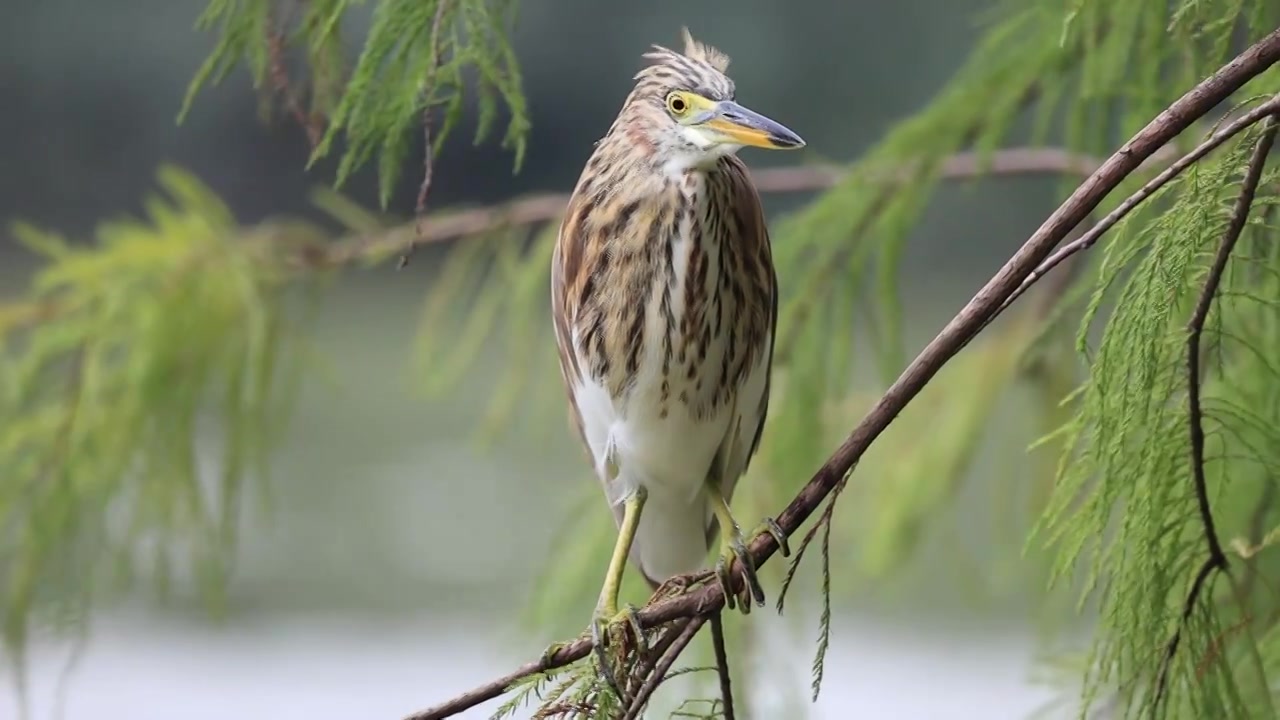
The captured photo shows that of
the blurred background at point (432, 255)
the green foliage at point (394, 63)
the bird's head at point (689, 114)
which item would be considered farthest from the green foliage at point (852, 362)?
the blurred background at point (432, 255)

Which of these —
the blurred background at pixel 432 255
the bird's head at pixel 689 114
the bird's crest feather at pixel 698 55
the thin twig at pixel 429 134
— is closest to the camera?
the thin twig at pixel 429 134

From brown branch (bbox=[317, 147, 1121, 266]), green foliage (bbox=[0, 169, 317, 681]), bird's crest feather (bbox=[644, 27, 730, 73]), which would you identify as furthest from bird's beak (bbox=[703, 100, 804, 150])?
green foliage (bbox=[0, 169, 317, 681])

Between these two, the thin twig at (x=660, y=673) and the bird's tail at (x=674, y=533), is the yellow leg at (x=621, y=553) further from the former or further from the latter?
the thin twig at (x=660, y=673)

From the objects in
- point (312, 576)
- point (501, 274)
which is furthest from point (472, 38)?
point (312, 576)

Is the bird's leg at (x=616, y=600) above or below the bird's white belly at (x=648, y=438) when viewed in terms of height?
below

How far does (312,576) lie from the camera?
19.5 feet

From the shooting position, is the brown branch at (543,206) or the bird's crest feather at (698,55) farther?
the brown branch at (543,206)

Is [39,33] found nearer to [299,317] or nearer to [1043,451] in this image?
[299,317]

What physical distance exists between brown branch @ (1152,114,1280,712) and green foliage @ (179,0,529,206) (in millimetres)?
474

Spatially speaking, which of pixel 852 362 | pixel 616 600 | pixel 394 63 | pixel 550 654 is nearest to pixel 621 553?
pixel 616 600

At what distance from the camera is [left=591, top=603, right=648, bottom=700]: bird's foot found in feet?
3.93

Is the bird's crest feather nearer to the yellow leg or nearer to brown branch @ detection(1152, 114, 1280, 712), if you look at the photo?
the yellow leg

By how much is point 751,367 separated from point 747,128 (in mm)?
319

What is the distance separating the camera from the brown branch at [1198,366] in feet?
3.28
